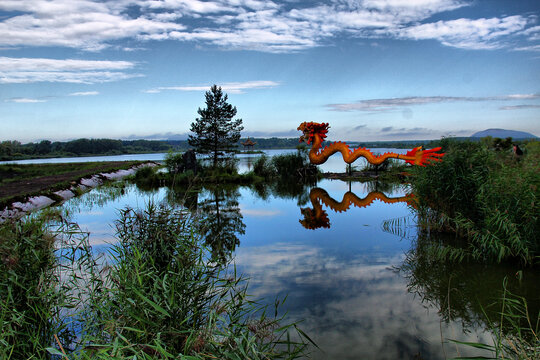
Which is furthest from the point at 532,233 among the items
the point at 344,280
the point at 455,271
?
the point at 344,280

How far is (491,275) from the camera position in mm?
5785

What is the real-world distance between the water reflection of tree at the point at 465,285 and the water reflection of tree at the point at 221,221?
117 inches

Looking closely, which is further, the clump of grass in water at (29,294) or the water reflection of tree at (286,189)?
the water reflection of tree at (286,189)

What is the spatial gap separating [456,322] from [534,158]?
14.0ft

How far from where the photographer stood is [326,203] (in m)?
12.9

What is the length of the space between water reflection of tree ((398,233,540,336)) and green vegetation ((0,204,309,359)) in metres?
2.17

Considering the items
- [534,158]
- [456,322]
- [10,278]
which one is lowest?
[456,322]

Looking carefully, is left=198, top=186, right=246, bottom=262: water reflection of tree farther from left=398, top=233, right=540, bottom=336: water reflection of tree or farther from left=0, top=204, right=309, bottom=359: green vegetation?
left=398, top=233, right=540, bottom=336: water reflection of tree

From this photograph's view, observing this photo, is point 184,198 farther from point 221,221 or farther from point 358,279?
point 221,221

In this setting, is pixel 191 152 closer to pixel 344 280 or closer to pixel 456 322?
pixel 344 280

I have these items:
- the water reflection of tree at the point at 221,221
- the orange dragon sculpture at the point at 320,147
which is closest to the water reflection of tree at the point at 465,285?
the water reflection of tree at the point at 221,221

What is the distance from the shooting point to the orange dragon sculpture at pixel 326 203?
32.5ft

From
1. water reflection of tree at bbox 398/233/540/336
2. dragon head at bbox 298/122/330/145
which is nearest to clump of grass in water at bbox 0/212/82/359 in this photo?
water reflection of tree at bbox 398/233/540/336

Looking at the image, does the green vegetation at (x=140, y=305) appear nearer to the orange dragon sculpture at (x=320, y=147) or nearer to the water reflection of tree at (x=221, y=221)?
the water reflection of tree at (x=221, y=221)
